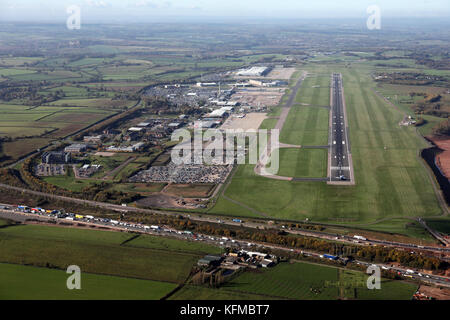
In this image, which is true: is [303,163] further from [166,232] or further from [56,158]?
[56,158]

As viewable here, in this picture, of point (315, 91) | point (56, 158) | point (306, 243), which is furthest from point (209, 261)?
point (315, 91)

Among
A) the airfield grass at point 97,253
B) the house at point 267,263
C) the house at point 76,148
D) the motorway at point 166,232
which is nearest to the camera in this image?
the motorway at point 166,232

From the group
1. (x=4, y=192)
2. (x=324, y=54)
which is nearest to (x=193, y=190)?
(x=4, y=192)

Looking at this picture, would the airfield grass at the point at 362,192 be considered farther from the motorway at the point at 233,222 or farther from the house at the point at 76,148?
the house at the point at 76,148

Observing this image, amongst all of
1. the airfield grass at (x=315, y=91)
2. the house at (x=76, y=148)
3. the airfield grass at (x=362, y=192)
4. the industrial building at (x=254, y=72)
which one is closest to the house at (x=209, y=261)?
the airfield grass at (x=362, y=192)

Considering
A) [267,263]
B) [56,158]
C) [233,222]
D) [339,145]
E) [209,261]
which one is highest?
[339,145]

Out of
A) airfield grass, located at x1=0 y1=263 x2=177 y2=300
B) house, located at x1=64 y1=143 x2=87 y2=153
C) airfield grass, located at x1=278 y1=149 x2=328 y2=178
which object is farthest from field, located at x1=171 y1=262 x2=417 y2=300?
house, located at x1=64 y1=143 x2=87 y2=153
